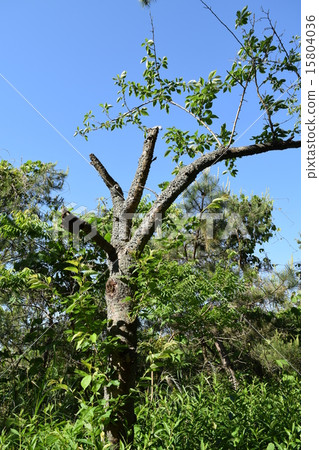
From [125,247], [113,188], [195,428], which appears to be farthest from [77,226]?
[195,428]

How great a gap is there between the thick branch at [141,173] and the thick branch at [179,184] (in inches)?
7.9

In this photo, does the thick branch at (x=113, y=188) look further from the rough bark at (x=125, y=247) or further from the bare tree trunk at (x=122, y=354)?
the bare tree trunk at (x=122, y=354)

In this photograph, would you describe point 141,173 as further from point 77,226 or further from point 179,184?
point 77,226

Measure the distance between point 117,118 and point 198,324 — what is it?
86.5 inches

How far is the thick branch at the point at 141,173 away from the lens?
290cm

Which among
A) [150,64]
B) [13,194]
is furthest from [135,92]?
[13,194]

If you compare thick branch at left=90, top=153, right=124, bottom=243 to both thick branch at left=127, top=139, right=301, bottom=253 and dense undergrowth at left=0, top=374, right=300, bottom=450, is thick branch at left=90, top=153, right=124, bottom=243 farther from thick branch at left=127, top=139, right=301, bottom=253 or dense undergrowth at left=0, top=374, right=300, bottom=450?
dense undergrowth at left=0, top=374, right=300, bottom=450

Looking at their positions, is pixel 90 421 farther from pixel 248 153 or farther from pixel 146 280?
pixel 248 153

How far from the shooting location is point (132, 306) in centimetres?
247

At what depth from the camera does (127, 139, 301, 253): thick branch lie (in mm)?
2604

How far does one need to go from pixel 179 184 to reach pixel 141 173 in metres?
0.33

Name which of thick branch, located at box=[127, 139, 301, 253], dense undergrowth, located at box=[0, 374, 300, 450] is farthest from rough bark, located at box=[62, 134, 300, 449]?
dense undergrowth, located at box=[0, 374, 300, 450]

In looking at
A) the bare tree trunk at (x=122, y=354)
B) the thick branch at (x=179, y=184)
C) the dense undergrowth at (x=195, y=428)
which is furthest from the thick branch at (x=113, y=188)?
the dense undergrowth at (x=195, y=428)

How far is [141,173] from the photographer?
117 inches
